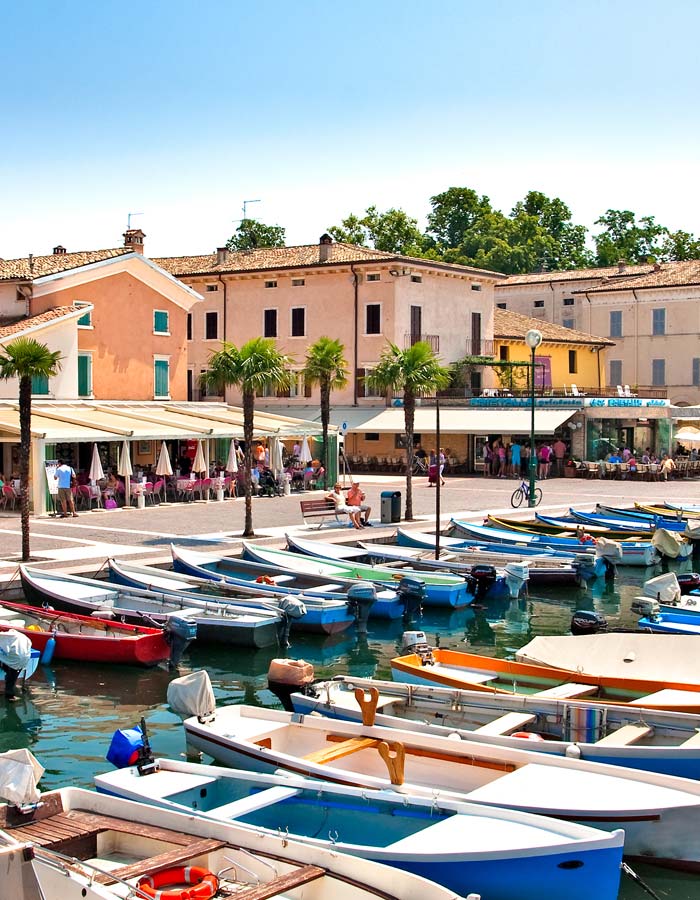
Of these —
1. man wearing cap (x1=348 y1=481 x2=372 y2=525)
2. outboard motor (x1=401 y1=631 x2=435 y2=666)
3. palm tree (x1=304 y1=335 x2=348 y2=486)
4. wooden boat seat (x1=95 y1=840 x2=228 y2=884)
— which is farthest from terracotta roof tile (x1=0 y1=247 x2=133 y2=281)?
wooden boat seat (x1=95 y1=840 x2=228 y2=884)

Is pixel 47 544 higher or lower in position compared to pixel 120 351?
lower

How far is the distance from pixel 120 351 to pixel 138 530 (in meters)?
15.8

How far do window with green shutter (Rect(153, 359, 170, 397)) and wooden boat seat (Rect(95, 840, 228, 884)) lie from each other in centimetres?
3806

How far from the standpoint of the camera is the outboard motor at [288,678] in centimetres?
1450

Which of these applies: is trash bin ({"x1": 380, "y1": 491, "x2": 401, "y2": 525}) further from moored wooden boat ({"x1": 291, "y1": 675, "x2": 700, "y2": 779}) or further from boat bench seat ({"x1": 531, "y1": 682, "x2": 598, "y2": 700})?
moored wooden boat ({"x1": 291, "y1": 675, "x2": 700, "y2": 779})

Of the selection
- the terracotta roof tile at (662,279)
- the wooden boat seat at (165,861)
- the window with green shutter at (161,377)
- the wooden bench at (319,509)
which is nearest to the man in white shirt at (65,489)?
the wooden bench at (319,509)

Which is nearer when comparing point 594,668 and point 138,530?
point 594,668

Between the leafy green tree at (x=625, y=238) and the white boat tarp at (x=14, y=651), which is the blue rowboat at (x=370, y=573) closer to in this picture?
the white boat tarp at (x=14, y=651)

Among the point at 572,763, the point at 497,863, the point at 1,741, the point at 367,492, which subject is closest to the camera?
the point at 497,863

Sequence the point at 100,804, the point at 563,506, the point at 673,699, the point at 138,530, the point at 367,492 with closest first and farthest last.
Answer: the point at 100,804 < the point at 673,699 < the point at 138,530 < the point at 563,506 < the point at 367,492

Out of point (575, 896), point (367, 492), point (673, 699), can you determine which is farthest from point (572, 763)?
point (367, 492)

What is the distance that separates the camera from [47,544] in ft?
91.0

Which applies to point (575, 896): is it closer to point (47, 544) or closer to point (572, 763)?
point (572, 763)

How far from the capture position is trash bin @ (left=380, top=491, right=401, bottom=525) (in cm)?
3278
